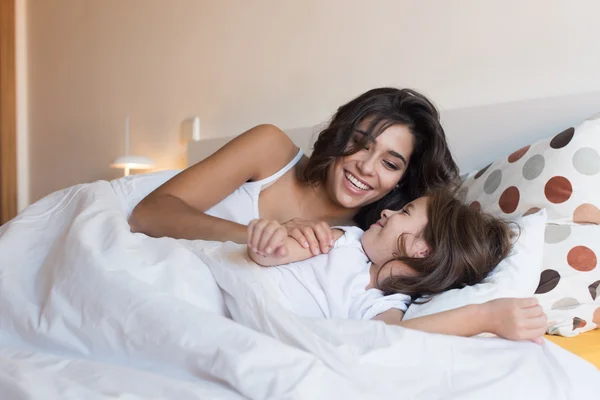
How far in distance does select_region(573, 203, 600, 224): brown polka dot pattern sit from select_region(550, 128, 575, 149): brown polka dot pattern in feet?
0.53

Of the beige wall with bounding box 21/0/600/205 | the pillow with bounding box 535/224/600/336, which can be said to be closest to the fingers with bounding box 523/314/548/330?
the pillow with bounding box 535/224/600/336

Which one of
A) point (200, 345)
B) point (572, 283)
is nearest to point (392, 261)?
point (572, 283)

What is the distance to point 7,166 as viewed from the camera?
3.89m

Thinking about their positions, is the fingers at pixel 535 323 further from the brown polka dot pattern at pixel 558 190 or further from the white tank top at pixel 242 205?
the white tank top at pixel 242 205

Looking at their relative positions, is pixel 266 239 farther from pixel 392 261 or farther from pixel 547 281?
pixel 547 281

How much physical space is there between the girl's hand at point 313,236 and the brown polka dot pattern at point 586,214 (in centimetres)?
60

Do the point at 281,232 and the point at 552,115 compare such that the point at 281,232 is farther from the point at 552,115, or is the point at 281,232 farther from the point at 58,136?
the point at 58,136

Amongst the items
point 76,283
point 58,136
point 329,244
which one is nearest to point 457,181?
point 329,244

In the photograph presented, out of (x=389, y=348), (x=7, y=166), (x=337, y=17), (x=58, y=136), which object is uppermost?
(x=337, y=17)

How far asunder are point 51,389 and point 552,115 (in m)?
1.48

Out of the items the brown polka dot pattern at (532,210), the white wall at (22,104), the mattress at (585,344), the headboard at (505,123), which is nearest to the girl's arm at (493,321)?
the mattress at (585,344)

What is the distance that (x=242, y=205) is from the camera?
1.58 m

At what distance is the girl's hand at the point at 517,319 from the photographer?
0.87 m

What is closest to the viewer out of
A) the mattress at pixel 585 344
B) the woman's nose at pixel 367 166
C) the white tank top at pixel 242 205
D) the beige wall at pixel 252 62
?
the mattress at pixel 585 344
